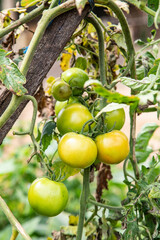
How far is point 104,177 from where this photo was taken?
1.08 metres

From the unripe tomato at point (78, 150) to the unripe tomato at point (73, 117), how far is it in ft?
0.15

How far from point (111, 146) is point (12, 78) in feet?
0.81

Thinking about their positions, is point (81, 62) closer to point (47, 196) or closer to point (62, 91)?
point (62, 91)

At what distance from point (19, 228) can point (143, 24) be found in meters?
4.24

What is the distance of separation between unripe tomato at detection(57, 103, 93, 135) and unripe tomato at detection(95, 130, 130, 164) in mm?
51

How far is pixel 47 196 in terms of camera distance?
2.19 feet

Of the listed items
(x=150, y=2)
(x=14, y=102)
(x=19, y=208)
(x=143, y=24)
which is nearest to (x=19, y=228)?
(x=14, y=102)

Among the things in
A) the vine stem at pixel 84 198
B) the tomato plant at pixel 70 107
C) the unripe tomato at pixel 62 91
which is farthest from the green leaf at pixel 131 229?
the unripe tomato at pixel 62 91

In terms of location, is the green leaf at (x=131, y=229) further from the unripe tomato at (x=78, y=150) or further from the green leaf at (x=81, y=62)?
the green leaf at (x=81, y=62)

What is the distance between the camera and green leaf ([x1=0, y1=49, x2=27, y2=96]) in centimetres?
58

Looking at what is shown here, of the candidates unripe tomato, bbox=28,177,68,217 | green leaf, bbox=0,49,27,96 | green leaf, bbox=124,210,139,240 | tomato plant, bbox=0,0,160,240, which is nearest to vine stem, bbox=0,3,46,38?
tomato plant, bbox=0,0,160,240

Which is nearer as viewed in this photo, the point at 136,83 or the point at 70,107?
the point at 136,83

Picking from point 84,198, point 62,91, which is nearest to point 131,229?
point 84,198

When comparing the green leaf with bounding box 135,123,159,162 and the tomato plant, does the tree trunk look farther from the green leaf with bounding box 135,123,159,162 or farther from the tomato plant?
the green leaf with bounding box 135,123,159,162
